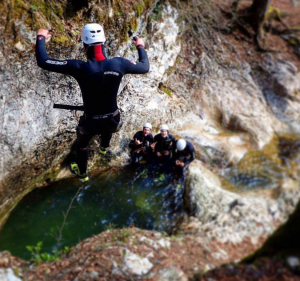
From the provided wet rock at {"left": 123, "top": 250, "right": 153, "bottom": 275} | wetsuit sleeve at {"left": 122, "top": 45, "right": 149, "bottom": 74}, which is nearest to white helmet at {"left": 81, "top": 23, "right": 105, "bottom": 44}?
wetsuit sleeve at {"left": 122, "top": 45, "right": 149, "bottom": 74}

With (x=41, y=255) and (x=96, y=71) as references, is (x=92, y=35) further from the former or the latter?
(x=41, y=255)

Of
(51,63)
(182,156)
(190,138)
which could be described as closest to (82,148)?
(51,63)

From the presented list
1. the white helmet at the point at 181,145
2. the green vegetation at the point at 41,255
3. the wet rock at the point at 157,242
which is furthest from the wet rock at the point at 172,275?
the white helmet at the point at 181,145

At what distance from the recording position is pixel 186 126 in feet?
31.0

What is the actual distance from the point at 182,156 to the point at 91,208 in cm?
307

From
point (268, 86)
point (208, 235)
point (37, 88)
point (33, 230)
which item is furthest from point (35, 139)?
point (268, 86)

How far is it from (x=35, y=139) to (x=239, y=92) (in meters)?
7.74

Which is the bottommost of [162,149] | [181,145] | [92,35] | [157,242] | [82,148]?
[157,242]

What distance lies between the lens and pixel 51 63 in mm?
4262

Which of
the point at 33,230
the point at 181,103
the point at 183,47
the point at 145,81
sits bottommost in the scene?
the point at 33,230

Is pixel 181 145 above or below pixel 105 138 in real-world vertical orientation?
below

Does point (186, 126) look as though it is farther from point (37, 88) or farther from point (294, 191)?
point (37, 88)

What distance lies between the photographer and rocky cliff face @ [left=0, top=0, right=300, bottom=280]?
5.41 metres

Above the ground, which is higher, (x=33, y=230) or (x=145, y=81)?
(x=145, y=81)
